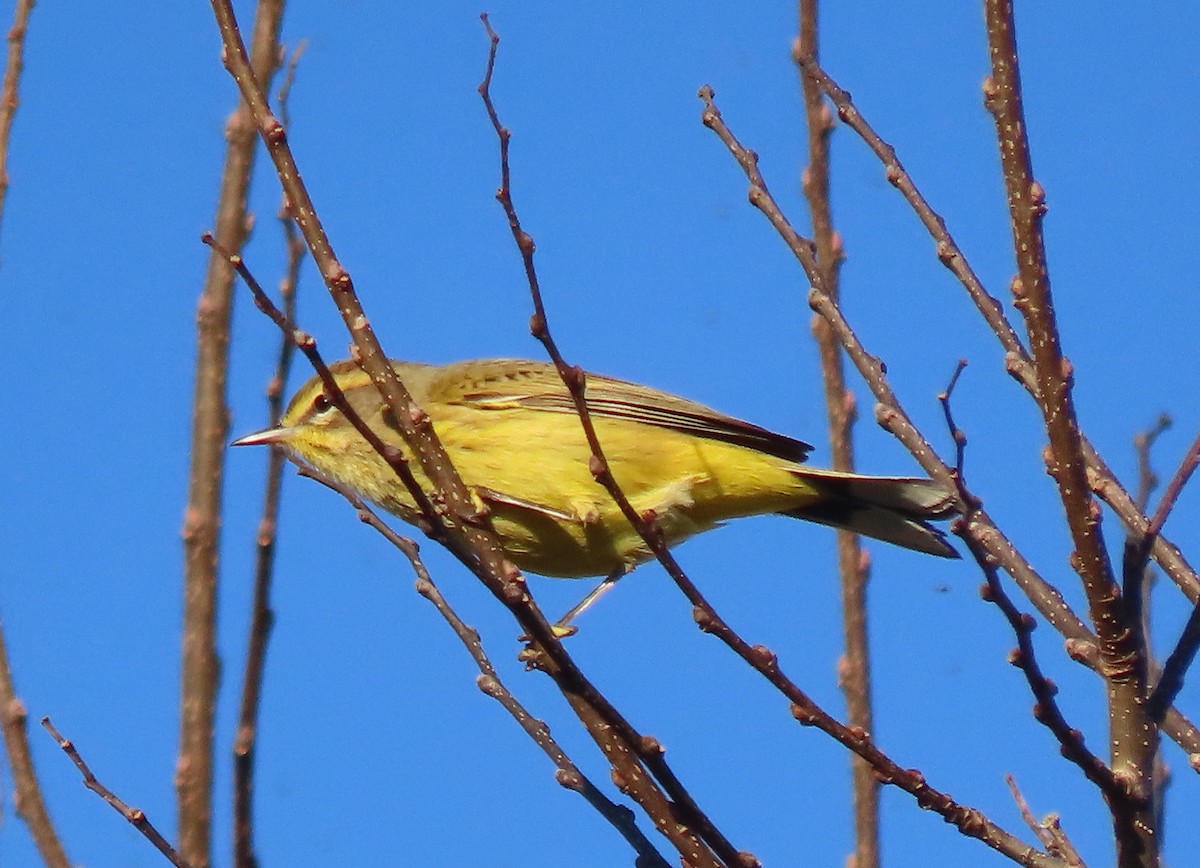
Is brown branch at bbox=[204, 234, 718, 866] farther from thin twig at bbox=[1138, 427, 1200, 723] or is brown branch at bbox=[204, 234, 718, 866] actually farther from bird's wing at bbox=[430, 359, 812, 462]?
bird's wing at bbox=[430, 359, 812, 462]

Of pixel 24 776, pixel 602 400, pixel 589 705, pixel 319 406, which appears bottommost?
pixel 24 776

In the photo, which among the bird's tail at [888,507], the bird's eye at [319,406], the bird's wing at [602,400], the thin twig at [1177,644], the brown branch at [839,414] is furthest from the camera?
the bird's eye at [319,406]

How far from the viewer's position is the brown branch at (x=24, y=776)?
361cm

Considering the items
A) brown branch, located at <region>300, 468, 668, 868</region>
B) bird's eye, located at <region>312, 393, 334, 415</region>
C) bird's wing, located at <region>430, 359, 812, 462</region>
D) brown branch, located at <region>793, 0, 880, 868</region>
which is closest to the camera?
brown branch, located at <region>300, 468, 668, 868</region>

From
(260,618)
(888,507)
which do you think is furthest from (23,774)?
(888,507)

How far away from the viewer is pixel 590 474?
16.1 feet

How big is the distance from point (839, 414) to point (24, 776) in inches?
102

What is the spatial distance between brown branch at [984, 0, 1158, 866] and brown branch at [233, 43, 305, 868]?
6.43 ft

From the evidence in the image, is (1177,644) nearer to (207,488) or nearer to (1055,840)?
(1055,840)

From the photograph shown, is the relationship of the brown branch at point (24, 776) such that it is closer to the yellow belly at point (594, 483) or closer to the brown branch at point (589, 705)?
the brown branch at point (589, 705)

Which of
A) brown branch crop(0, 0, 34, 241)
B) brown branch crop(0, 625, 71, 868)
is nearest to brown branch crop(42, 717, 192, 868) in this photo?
brown branch crop(0, 625, 71, 868)

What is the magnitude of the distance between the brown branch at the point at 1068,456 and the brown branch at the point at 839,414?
1315 millimetres

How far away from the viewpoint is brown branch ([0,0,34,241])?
14.6ft

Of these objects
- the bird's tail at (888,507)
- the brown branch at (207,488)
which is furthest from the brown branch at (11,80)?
the bird's tail at (888,507)
